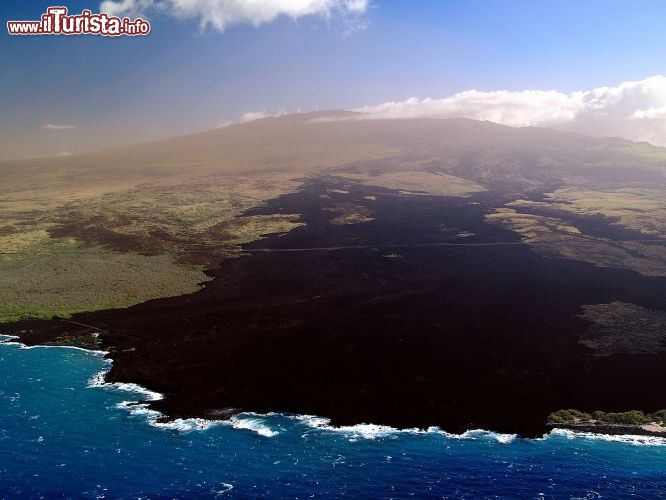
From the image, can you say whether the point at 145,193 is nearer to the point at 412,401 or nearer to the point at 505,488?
the point at 412,401

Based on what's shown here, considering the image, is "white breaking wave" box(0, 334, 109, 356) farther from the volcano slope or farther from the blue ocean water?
the blue ocean water

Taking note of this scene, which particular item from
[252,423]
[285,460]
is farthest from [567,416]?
[252,423]

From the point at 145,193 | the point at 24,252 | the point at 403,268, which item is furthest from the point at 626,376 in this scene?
the point at 145,193

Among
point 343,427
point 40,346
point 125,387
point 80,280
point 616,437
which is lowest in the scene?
point 616,437

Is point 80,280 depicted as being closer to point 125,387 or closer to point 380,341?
point 125,387

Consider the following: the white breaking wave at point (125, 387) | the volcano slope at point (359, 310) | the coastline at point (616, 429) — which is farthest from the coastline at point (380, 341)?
the coastline at point (616, 429)
